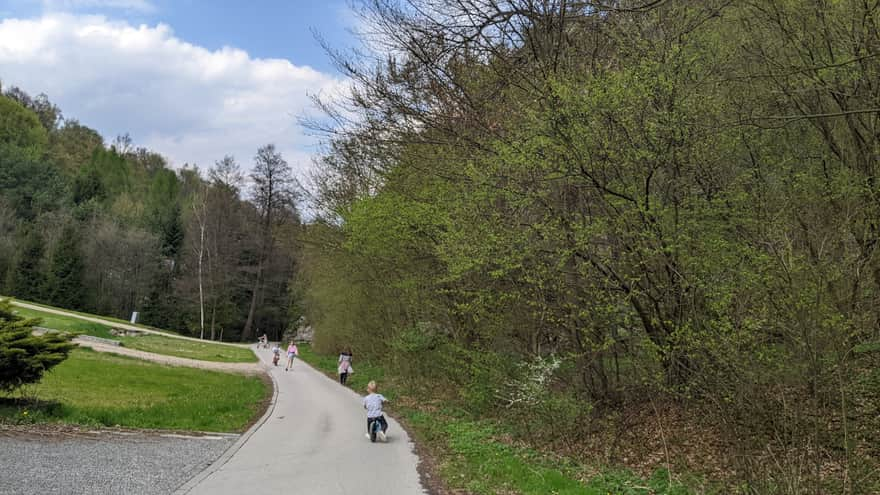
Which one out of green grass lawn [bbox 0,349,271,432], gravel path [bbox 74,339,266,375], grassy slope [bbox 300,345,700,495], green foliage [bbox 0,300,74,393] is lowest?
gravel path [bbox 74,339,266,375]

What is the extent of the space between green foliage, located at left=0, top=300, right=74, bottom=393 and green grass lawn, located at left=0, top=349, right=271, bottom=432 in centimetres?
68

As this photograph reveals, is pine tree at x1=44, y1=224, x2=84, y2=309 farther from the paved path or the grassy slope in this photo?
the grassy slope

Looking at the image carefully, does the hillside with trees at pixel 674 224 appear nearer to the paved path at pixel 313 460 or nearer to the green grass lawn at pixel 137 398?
Result: the paved path at pixel 313 460

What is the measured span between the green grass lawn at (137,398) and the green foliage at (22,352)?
0.68 meters

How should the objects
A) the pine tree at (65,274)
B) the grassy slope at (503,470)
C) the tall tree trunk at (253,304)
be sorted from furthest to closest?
1. the tall tree trunk at (253,304)
2. the pine tree at (65,274)
3. the grassy slope at (503,470)

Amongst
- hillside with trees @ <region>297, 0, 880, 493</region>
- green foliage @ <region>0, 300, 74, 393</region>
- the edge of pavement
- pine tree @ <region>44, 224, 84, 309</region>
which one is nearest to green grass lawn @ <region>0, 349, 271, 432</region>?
the edge of pavement

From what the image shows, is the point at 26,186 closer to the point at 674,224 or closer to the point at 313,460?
the point at 313,460

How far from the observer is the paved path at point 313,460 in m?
7.25

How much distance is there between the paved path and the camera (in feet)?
23.8

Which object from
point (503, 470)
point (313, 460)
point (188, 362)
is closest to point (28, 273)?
point (188, 362)

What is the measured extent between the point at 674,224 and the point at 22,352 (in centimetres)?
1080

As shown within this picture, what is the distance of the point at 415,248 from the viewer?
1653 cm

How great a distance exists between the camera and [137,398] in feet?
46.5

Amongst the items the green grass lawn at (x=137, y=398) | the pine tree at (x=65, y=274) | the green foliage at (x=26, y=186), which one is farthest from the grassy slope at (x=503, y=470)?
the green foliage at (x=26, y=186)
